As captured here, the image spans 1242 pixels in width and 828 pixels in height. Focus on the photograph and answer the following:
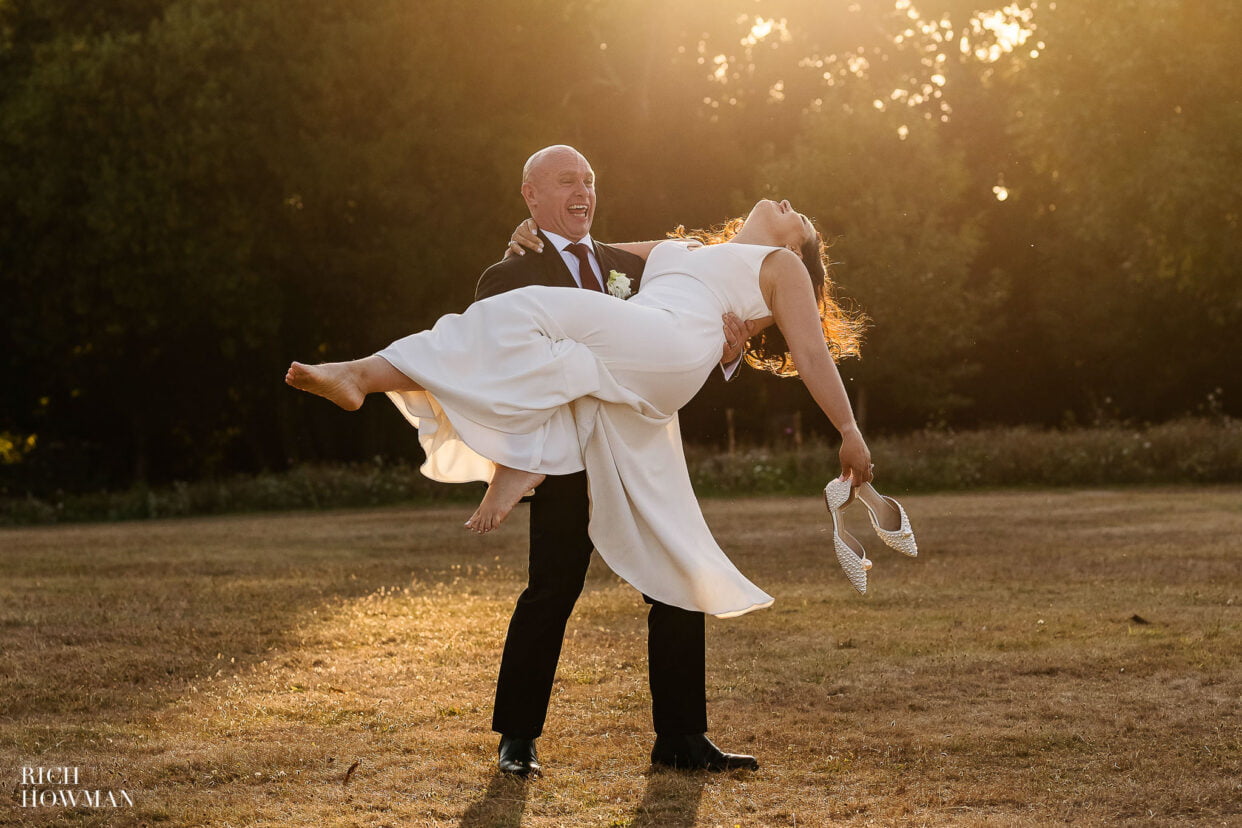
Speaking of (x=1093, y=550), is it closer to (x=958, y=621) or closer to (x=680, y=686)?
(x=958, y=621)

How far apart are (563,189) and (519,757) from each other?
197 centimetres

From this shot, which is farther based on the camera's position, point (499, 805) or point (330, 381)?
point (499, 805)

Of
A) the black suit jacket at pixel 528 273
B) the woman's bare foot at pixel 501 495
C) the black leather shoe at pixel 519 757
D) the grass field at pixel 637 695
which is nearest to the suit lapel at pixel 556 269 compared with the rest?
the black suit jacket at pixel 528 273

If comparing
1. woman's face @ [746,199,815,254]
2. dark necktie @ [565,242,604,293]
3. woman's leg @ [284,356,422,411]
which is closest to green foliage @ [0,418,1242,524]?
woman's face @ [746,199,815,254]

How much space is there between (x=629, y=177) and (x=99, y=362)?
456 inches

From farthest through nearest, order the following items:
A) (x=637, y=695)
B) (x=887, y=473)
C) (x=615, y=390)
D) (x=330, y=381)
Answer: (x=887, y=473) → (x=637, y=695) → (x=615, y=390) → (x=330, y=381)

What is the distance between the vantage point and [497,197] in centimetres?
2731

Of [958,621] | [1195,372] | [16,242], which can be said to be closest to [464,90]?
[16,242]

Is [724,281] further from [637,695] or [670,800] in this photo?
[637,695]

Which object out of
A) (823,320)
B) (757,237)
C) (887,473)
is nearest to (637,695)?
(823,320)

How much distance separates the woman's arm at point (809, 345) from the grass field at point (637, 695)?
3.60 feet

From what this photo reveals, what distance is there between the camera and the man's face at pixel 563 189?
509cm

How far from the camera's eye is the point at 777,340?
690cm

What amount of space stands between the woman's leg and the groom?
54cm
